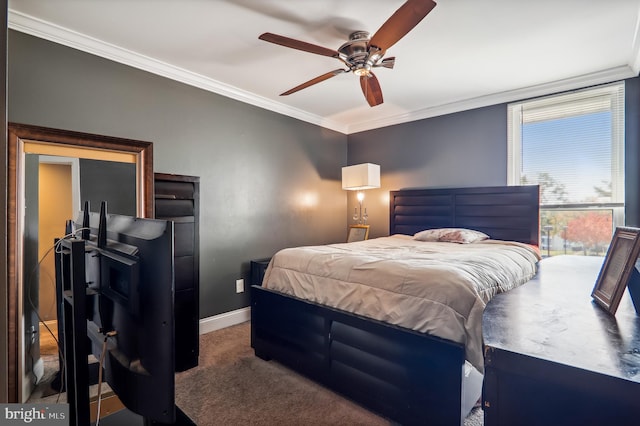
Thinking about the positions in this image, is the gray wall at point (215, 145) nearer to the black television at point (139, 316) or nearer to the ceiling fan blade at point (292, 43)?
the ceiling fan blade at point (292, 43)

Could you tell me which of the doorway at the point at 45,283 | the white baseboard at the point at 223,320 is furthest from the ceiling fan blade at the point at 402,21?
the white baseboard at the point at 223,320

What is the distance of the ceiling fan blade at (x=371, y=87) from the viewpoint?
2.55 m

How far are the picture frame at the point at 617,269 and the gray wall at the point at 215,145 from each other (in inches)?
118

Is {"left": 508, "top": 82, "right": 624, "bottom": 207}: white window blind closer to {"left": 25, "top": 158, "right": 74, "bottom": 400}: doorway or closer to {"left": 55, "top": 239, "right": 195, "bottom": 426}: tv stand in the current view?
{"left": 55, "top": 239, "right": 195, "bottom": 426}: tv stand

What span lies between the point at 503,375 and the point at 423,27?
230cm

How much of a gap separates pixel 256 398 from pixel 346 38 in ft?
8.67

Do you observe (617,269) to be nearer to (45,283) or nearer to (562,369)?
(562,369)

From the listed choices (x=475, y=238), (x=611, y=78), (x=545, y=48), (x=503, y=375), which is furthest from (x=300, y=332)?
(x=611, y=78)

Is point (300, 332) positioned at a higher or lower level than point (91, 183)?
lower

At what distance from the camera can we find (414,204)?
162 inches

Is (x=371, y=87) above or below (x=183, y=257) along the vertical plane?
above

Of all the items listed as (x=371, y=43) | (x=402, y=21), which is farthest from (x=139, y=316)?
(x=371, y=43)

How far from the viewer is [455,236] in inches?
131

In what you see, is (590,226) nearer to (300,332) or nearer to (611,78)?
(611,78)
